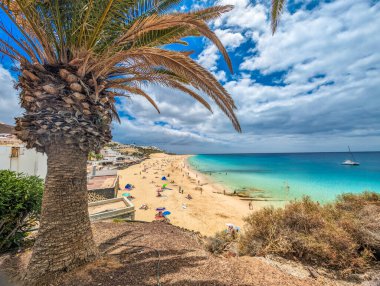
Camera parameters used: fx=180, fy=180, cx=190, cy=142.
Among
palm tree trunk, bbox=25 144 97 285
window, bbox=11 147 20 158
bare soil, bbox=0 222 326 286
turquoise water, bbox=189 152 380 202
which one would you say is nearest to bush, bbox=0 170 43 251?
bare soil, bbox=0 222 326 286

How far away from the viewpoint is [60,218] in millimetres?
2973

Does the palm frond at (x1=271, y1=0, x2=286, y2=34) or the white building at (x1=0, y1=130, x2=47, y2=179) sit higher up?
the palm frond at (x1=271, y1=0, x2=286, y2=34)

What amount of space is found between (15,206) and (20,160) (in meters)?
7.14

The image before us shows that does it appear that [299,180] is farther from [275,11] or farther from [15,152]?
[15,152]

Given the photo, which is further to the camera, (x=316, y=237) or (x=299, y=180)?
(x=299, y=180)

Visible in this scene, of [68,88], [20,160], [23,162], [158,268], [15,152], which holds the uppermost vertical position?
[68,88]

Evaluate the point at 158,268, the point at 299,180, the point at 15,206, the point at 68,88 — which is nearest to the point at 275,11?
the point at 68,88

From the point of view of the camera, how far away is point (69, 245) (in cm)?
306

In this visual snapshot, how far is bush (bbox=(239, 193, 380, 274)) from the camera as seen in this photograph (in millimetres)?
3887

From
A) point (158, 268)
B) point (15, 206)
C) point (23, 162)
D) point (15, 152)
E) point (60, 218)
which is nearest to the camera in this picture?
point (60, 218)

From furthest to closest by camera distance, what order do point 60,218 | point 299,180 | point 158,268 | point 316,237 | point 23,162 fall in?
point 299,180 < point 23,162 < point 316,237 < point 158,268 < point 60,218

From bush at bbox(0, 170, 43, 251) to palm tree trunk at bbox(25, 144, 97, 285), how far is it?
163cm

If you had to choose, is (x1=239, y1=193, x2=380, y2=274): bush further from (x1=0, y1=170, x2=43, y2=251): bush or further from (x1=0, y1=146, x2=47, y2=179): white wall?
(x1=0, y1=146, x2=47, y2=179): white wall

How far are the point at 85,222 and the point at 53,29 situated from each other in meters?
3.54
